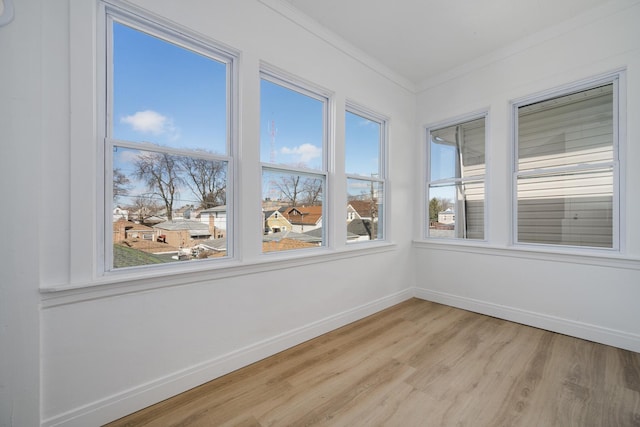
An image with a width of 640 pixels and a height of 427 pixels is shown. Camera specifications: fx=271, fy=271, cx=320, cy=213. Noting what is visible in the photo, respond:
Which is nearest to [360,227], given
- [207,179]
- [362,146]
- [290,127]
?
[362,146]

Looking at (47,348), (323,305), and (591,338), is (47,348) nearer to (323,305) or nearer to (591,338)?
(323,305)

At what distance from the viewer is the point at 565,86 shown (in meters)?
2.71

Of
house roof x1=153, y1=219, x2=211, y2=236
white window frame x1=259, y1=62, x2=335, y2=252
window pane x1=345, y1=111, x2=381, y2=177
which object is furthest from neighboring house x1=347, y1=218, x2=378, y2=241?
house roof x1=153, y1=219, x2=211, y2=236

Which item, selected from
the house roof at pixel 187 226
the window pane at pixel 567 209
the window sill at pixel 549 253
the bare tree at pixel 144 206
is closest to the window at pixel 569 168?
the window pane at pixel 567 209

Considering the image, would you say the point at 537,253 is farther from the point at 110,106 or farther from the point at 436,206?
the point at 110,106

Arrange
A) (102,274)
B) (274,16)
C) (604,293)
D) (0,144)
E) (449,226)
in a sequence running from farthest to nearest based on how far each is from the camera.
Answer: (449,226)
(604,293)
(274,16)
(102,274)
(0,144)

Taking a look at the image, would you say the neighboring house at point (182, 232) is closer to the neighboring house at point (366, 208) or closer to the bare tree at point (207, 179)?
the bare tree at point (207, 179)

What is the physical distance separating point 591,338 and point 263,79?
3839 millimetres

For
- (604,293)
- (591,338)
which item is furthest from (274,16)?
(591,338)

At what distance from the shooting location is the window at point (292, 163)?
239 centimetres

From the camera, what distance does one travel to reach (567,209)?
278 cm

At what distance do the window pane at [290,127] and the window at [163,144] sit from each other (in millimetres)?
359

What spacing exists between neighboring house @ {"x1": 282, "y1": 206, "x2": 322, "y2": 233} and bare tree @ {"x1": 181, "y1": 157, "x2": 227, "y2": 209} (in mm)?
637

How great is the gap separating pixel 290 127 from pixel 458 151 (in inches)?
91.4
